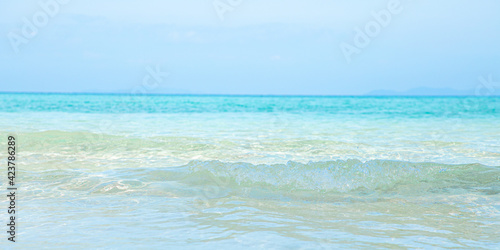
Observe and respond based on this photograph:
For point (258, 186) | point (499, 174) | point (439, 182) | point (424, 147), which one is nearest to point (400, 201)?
point (439, 182)

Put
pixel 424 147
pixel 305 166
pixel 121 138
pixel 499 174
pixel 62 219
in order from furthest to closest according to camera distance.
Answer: pixel 121 138 < pixel 424 147 < pixel 305 166 < pixel 499 174 < pixel 62 219

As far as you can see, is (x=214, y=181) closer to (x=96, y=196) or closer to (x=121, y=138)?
(x=96, y=196)

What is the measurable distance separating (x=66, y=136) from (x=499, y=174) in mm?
11230

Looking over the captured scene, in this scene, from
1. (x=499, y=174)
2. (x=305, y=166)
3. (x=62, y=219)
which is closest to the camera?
(x=62, y=219)

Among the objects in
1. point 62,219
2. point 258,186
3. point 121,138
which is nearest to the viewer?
point 62,219

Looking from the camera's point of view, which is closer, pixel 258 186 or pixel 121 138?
pixel 258 186

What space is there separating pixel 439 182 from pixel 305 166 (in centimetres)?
218

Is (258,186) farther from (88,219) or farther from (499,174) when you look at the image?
(499,174)

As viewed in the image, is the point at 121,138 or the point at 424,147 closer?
the point at 424,147

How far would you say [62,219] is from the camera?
4418 mm

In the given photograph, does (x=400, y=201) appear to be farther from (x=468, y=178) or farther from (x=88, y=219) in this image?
(x=88, y=219)

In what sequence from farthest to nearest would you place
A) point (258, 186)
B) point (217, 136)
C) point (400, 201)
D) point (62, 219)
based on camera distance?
1. point (217, 136)
2. point (258, 186)
3. point (400, 201)
4. point (62, 219)

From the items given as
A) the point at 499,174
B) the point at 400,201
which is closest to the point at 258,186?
the point at 400,201

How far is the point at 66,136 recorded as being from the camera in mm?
12742
